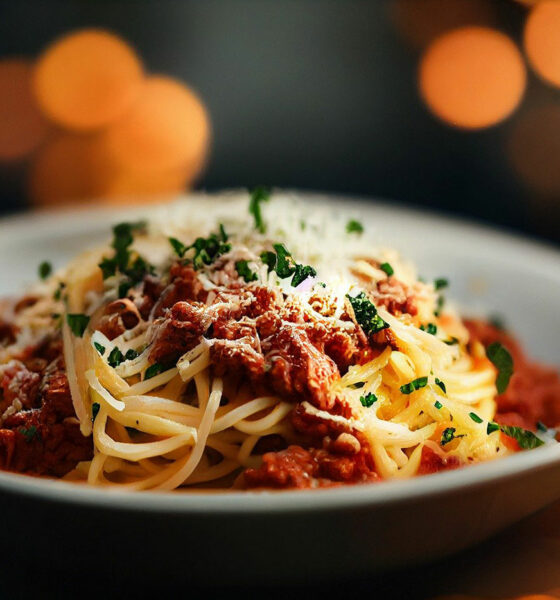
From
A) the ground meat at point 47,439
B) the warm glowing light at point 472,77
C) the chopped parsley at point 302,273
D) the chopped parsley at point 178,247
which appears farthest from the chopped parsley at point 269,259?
the warm glowing light at point 472,77

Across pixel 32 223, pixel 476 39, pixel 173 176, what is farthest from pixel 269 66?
pixel 32 223

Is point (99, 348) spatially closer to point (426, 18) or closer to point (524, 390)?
point (524, 390)

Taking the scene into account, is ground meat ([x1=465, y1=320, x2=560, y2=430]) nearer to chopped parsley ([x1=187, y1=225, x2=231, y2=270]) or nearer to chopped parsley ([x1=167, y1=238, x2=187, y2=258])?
chopped parsley ([x1=187, y1=225, x2=231, y2=270])

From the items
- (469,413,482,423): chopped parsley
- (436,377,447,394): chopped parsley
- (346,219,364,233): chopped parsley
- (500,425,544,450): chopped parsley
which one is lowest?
(500,425,544,450): chopped parsley

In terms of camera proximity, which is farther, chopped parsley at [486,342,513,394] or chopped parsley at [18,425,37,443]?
chopped parsley at [486,342,513,394]

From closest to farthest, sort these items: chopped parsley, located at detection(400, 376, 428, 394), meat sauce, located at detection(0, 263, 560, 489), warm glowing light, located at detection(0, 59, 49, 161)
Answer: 1. meat sauce, located at detection(0, 263, 560, 489)
2. chopped parsley, located at detection(400, 376, 428, 394)
3. warm glowing light, located at detection(0, 59, 49, 161)

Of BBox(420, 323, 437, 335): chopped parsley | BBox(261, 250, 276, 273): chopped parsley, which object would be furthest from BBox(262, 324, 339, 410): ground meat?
BBox(420, 323, 437, 335): chopped parsley

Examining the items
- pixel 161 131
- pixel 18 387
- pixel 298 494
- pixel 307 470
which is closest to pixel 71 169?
pixel 161 131
